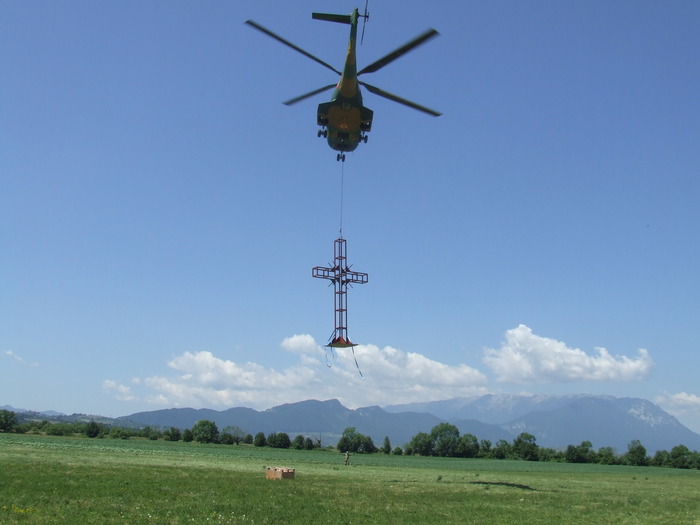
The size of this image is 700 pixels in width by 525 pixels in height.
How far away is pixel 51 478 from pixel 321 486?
43.1ft

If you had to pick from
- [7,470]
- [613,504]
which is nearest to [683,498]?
[613,504]

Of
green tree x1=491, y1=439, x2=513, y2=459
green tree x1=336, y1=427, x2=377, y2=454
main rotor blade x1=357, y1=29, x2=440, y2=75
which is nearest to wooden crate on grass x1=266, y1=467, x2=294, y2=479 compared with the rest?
main rotor blade x1=357, y1=29, x2=440, y2=75

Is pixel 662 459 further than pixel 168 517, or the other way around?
pixel 662 459

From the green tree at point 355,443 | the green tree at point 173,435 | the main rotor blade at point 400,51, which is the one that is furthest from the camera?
the green tree at point 173,435

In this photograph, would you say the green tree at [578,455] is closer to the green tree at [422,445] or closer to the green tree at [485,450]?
the green tree at [485,450]

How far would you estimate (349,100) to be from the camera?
96.0ft

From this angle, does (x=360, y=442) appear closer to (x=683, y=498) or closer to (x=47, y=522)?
(x=683, y=498)

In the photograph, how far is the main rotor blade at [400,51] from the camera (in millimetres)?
24853

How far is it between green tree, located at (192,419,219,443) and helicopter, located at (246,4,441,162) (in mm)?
106281

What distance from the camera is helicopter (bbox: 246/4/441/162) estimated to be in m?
25.7

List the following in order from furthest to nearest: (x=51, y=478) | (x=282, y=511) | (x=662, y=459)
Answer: (x=662, y=459), (x=51, y=478), (x=282, y=511)

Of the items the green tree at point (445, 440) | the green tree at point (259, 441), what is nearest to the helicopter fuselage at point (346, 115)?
the green tree at point (259, 441)

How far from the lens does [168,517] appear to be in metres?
18.8

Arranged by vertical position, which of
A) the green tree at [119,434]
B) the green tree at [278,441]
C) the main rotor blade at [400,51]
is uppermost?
the main rotor blade at [400,51]
